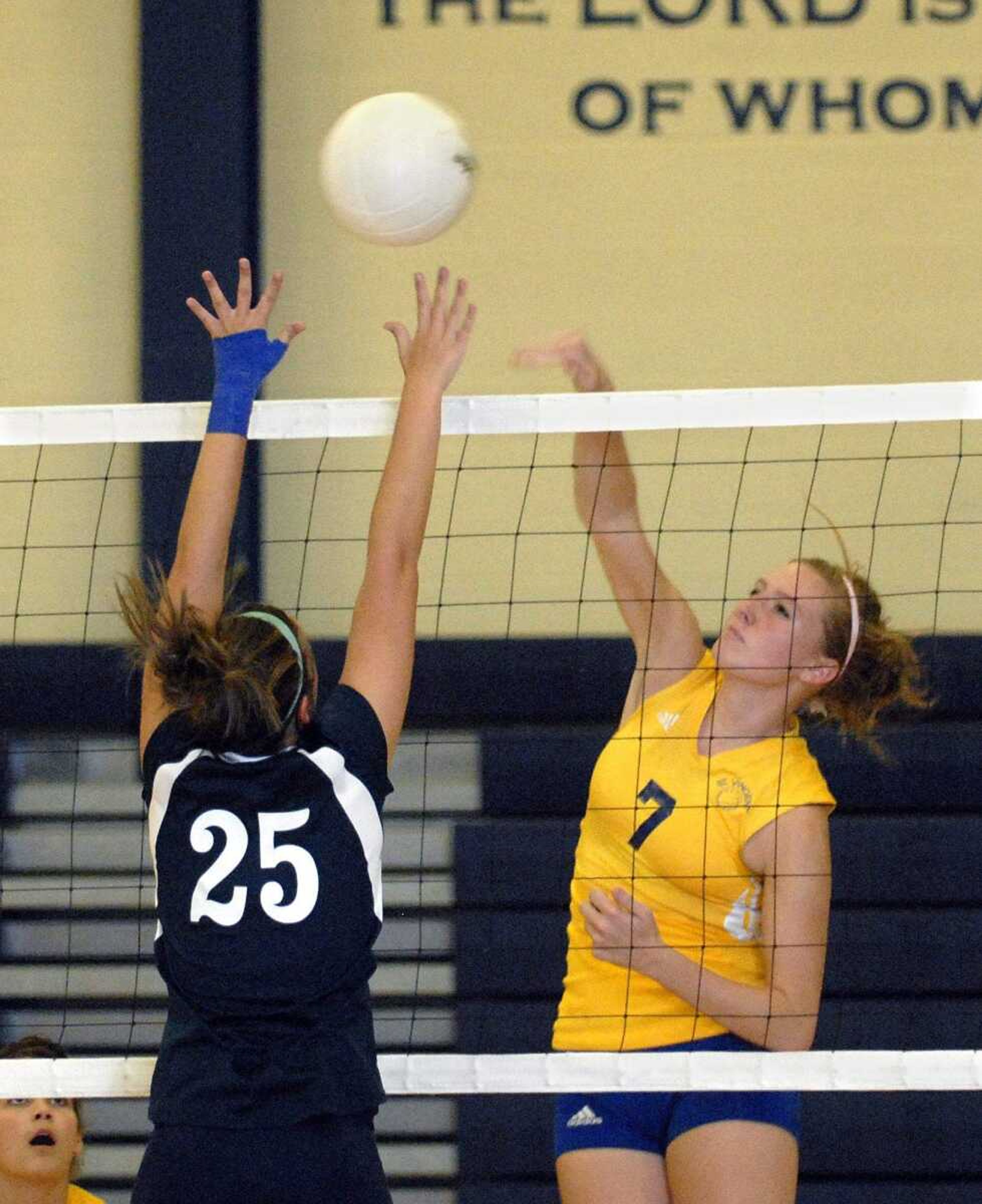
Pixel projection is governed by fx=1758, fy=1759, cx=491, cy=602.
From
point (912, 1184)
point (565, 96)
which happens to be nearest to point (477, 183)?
point (565, 96)

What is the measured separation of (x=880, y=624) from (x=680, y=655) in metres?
0.35

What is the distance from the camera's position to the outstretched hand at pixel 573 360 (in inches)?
117

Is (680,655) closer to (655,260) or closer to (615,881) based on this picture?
(615,881)

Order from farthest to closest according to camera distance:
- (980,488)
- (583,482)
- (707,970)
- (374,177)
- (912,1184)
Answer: (980,488), (912,1184), (583,482), (374,177), (707,970)

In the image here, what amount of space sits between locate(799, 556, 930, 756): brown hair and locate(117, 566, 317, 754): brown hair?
3.32ft

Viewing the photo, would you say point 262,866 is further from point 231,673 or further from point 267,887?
point 231,673

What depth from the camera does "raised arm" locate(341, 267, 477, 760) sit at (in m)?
2.46

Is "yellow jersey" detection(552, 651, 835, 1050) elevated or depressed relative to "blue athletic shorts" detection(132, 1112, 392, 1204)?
elevated

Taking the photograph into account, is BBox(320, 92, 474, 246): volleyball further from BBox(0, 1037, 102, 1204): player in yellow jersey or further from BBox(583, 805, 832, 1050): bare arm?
BBox(0, 1037, 102, 1204): player in yellow jersey

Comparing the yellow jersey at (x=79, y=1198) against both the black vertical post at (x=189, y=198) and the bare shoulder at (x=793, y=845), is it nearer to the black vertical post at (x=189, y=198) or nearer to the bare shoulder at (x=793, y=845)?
the bare shoulder at (x=793, y=845)

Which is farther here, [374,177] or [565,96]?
[565,96]

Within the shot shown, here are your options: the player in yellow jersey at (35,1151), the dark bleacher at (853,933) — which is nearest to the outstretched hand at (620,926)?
the player in yellow jersey at (35,1151)

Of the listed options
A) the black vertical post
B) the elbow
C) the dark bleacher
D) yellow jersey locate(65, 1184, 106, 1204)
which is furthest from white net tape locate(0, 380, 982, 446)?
the black vertical post

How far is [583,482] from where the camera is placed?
3.21 meters
